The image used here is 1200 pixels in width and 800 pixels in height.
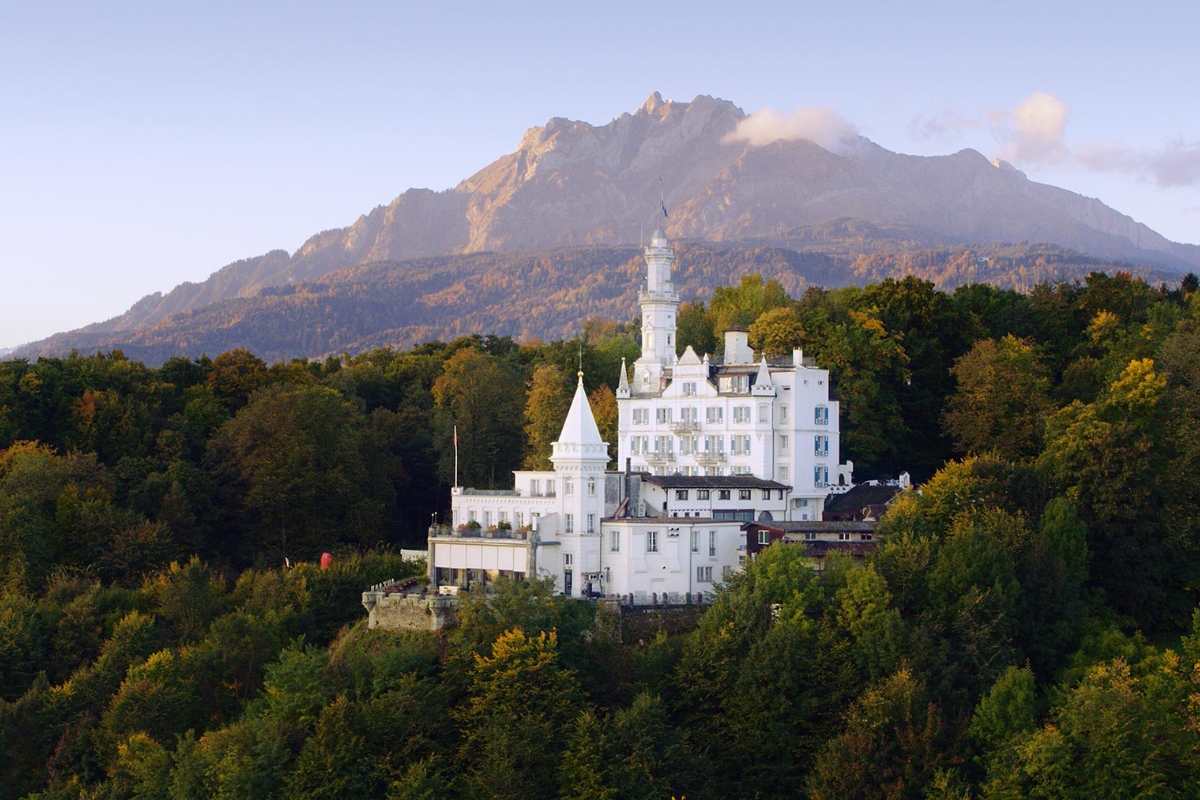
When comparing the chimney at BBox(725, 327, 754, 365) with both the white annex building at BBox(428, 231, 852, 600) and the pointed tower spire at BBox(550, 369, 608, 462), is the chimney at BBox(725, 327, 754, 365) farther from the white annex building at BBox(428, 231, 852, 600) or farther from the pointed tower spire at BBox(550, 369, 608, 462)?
the pointed tower spire at BBox(550, 369, 608, 462)

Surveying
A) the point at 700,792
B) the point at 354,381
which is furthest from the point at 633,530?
the point at 354,381

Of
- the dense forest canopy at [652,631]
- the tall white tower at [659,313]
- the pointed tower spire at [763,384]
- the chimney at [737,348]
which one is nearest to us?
the dense forest canopy at [652,631]

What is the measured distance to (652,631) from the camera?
183 ft

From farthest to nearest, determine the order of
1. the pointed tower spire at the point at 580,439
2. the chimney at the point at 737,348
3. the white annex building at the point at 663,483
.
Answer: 1. the chimney at the point at 737,348
2. the pointed tower spire at the point at 580,439
3. the white annex building at the point at 663,483

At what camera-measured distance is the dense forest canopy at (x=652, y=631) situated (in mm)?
49625

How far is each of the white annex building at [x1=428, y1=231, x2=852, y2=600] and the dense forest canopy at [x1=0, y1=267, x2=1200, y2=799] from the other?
362 cm

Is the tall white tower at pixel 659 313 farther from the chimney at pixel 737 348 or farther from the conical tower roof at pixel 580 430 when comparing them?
the conical tower roof at pixel 580 430

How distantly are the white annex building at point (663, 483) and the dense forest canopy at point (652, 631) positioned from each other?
11.9ft

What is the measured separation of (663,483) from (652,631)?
9744mm

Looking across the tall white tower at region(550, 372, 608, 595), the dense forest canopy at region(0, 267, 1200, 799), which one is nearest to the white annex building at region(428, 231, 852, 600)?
the tall white tower at region(550, 372, 608, 595)

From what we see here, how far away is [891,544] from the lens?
55.8 m

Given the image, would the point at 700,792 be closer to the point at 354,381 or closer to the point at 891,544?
the point at 891,544

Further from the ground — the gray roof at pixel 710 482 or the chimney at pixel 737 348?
the chimney at pixel 737 348

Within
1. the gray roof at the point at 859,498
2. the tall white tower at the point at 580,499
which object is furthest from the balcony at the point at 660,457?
the tall white tower at the point at 580,499
